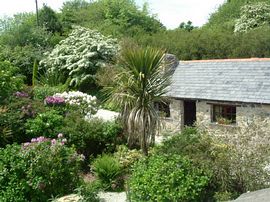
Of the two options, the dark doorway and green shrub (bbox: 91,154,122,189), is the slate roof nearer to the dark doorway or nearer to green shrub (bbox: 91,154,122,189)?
the dark doorway

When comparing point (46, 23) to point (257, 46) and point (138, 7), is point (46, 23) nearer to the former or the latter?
point (138, 7)

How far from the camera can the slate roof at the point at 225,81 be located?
1639cm

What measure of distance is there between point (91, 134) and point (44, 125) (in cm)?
170

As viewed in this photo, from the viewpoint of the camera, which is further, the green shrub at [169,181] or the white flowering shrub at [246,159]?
the white flowering shrub at [246,159]

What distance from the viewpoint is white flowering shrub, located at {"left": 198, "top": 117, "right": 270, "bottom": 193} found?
29.8ft

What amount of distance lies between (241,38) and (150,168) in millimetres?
18357

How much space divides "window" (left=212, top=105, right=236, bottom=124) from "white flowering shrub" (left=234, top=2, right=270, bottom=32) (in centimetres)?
1837

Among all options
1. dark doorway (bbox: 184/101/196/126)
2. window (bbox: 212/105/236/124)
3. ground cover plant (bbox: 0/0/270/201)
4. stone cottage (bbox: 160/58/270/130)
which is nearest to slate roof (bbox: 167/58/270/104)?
stone cottage (bbox: 160/58/270/130)

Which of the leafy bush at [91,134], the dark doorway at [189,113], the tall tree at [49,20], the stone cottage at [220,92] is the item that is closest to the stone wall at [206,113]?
the stone cottage at [220,92]

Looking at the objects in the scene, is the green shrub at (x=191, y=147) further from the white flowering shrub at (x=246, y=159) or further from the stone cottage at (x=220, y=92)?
the stone cottage at (x=220, y=92)

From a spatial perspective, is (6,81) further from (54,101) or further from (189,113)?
(189,113)

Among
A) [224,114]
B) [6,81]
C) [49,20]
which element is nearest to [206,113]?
[224,114]

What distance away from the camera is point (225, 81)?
17812 millimetres

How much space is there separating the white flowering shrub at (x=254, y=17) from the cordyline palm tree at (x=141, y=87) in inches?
952
